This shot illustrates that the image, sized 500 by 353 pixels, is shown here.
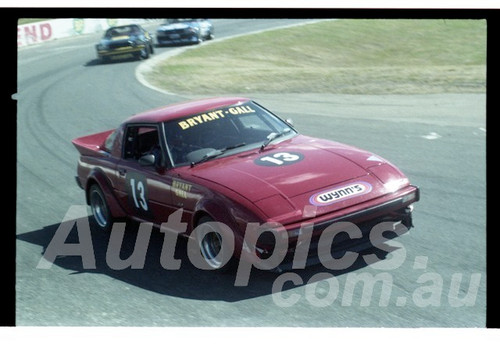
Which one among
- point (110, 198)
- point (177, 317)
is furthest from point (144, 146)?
point (177, 317)

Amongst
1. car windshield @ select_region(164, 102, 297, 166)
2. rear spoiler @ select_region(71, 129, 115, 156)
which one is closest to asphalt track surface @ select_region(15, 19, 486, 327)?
rear spoiler @ select_region(71, 129, 115, 156)

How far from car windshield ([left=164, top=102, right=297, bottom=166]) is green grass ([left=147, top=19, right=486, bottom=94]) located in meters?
7.25

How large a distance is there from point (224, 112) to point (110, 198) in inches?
62.1

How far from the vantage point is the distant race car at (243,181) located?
Result: 6035 millimetres

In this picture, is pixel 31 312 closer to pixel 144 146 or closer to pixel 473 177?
pixel 144 146

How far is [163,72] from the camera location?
18.7 meters

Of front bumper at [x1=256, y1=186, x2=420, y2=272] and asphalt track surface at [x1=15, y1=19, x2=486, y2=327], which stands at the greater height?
front bumper at [x1=256, y1=186, x2=420, y2=272]

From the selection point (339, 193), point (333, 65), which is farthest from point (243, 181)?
point (333, 65)

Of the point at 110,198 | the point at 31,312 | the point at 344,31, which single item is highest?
the point at 344,31

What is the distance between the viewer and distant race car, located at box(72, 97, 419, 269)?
6035 millimetres

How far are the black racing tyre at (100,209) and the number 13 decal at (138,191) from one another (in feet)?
2.01

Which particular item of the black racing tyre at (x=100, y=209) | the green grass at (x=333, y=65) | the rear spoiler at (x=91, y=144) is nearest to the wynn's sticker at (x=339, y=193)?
the black racing tyre at (x=100, y=209)

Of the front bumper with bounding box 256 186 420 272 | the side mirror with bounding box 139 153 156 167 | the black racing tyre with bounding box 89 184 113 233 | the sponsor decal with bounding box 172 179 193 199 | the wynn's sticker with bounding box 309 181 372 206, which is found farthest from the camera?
the black racing tyre with bounding box 89 184 113 233

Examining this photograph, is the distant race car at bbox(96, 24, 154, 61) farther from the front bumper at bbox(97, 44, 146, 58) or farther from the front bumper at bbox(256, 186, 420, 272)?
the front bumper at bbox(256, 186, 420, 272)
